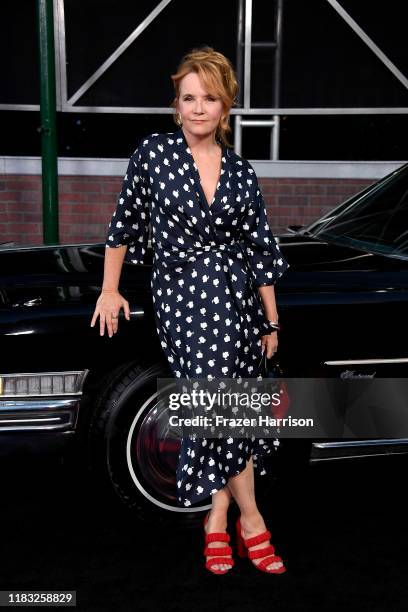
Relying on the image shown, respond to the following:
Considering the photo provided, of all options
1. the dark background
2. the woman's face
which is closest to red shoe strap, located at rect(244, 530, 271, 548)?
the woman's face

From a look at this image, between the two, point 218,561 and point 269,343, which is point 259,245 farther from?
point 218,561

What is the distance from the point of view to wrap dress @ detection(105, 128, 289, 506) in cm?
262

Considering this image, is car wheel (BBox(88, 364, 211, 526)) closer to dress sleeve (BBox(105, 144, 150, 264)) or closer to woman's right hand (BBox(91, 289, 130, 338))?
woman's right hand (BBox(91, 289, 130, 338))

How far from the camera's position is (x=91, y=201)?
7.69m

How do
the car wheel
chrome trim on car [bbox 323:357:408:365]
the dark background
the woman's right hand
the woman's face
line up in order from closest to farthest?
the woman's face, the woman's right hand, the car wheel, chrome trim on car [bbox 323:357:408:365], the dark background

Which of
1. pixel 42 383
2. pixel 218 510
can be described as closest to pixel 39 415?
pixel 42 383

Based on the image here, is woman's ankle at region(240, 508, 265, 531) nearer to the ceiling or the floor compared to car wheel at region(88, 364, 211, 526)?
nearer to the floor

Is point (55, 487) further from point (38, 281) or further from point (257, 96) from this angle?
point (257, 96)

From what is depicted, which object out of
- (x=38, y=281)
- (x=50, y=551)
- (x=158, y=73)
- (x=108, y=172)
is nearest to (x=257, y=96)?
(x=158, y=73)

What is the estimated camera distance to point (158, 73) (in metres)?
7.78

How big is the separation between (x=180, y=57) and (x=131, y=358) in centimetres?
555

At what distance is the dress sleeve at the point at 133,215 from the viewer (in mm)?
2684

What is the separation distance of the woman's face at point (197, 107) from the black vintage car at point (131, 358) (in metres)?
0.66

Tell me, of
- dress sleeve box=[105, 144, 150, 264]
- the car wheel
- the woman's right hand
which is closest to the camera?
dress sleeve box=[105, 144, 150, 264]
